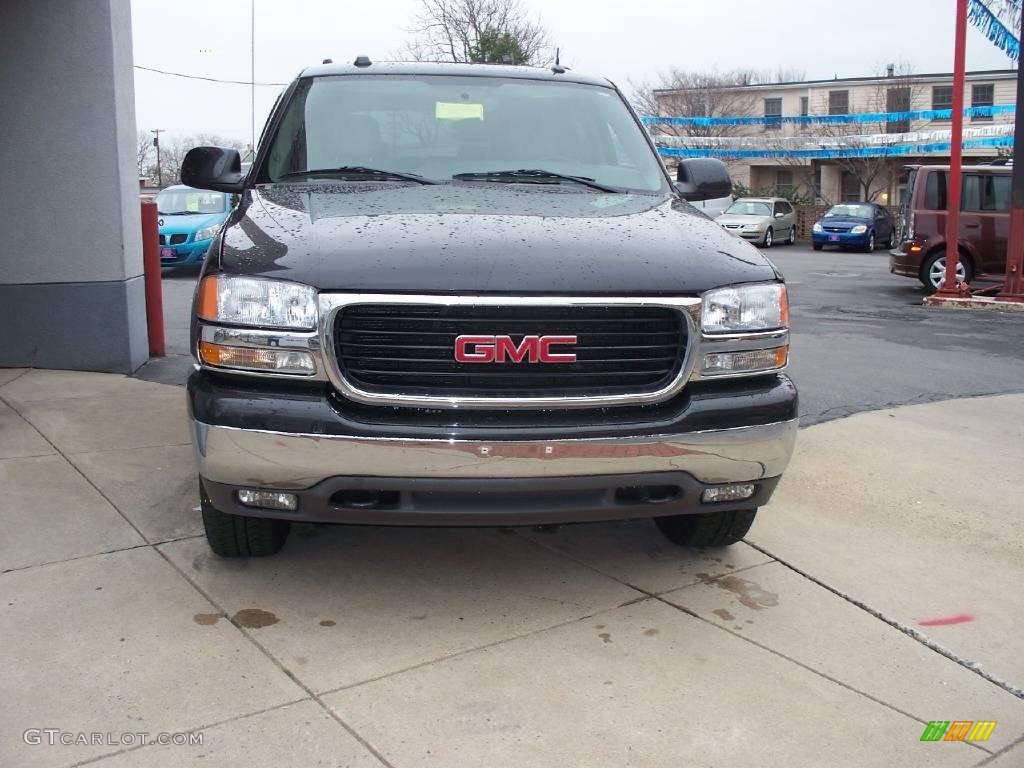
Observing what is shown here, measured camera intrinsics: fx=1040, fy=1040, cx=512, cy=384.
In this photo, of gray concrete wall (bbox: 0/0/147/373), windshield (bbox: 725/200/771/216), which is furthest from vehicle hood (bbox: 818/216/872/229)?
gray concrete wall (bbox: 0/0/147/373)

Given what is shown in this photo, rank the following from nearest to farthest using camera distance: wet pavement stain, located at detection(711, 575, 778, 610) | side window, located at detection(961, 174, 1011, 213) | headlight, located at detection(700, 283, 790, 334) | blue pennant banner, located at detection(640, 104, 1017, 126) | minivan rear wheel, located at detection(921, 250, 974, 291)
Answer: headlight, located at detection(700, 283, 790, 334) < wet pavement stain, located at detection(711, 575, 778, 610) < side window, located at detection(961, 174, 1011, 213) < minivan rear wheel, located at detection(921, 250, 974, 291) < blue pennant banner, located at detection(640, 104, 1017, 126)

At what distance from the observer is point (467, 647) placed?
3.26 metres

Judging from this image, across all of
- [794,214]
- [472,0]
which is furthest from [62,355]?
[472,0]

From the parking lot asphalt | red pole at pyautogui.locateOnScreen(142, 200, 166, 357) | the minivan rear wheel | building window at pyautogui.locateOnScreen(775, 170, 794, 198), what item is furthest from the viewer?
building window at pyautogui.locateOnScreen(775, 170, 794, 198)

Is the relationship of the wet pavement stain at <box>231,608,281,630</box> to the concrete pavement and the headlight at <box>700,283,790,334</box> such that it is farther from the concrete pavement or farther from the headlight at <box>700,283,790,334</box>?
the headlight at <box>700,283,790,334</box>

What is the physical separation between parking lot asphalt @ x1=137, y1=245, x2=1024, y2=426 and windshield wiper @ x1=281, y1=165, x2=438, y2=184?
301 cm

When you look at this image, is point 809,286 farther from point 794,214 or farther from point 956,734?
point 794,214

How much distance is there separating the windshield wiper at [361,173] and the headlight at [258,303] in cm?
119

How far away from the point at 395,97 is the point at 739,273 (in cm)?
203

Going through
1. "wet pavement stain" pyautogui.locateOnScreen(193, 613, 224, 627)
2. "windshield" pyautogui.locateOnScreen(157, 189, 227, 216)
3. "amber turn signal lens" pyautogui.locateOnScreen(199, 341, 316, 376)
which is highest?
"windshield" pyautogui.locateOnScreen(157, 189, 227, 216)

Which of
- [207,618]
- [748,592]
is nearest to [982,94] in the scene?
[748,592]

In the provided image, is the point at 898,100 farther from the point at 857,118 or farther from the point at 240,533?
the point at 240,533

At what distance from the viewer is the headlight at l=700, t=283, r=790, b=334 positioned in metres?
3.27

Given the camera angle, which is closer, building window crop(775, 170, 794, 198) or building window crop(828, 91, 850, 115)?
building window crop(775, 170, 794, 198)
